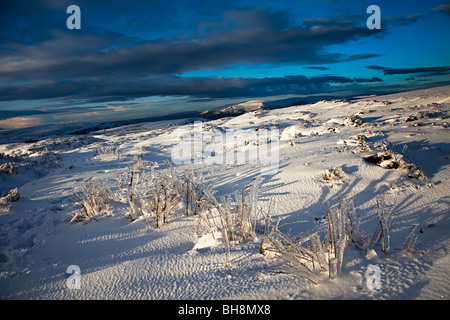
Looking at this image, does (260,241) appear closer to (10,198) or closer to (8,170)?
(10,198)

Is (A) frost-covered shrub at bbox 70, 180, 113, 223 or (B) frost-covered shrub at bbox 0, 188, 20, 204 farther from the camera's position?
(B) frost-covered shrub at bbox 0, 188, 20, 204

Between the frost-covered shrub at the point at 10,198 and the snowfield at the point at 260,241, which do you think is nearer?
the snowfield at the point at 260,241

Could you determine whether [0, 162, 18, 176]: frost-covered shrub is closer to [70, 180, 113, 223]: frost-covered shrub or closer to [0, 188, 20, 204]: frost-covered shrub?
[0, 188, 20, 204]: frost-covered shrub

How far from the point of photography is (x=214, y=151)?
934 cm

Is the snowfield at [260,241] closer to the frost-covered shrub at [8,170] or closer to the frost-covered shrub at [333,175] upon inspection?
the frost-covered shrub at [333,175]

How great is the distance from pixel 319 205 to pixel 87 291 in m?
2.64

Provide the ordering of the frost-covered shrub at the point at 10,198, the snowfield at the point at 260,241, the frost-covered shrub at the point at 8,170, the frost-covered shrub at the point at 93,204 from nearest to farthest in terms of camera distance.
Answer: the snowfield at the point at 260,241, the frost-covered shrub at the point at 93,204, the frost-covered shrub at the point at 10,198, the frost-covered shrub at the point at 8,170

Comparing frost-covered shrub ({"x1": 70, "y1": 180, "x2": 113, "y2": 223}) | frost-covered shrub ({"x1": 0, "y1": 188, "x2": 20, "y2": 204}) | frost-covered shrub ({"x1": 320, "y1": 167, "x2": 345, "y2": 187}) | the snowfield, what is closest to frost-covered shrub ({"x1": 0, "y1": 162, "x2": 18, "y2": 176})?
the snowfield

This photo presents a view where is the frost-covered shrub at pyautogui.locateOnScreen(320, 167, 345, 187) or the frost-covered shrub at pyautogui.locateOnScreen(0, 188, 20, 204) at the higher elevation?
the frost-covered shrub at pyautogui.locateOnScreen(320, 167, 345, 187)

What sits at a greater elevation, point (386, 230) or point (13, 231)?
point (386, 230)

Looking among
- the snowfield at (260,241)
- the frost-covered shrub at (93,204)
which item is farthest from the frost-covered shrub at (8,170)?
the frost-covered shrub at (93,204)
